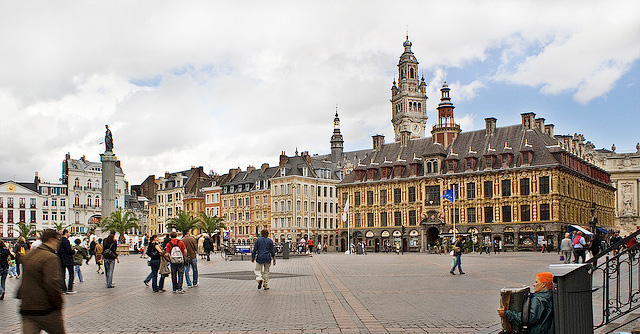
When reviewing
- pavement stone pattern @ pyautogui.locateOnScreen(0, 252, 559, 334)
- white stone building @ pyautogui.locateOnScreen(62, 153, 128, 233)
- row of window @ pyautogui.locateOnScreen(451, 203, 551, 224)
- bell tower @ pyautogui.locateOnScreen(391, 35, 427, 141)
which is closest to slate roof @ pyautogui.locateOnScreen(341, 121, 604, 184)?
row of window @ pyautogui.locateOnScreen(451, 203, 551, 224)

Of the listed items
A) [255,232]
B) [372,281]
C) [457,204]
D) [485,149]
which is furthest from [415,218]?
[372,281]

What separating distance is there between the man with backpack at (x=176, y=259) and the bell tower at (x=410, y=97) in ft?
406

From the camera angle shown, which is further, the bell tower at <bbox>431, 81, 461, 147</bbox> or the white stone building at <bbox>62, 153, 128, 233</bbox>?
the white stone building at <bbox>62, 153, 128, 233</bbox>

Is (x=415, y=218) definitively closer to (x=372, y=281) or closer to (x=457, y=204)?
(x=457, y=204)

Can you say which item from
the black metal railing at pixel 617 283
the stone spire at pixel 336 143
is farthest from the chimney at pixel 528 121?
the black metal railing at pixel 617 283

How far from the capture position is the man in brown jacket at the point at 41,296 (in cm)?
754

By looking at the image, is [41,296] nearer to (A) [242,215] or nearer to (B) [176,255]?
(B) [176,255]

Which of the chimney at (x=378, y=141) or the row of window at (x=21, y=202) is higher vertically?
the chimney at (x=378, y=141)

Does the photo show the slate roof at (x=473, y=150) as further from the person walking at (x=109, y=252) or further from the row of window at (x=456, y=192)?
the person walking at (x=109, y=252)

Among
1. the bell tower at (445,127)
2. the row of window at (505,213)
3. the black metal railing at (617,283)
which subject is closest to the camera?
the black metal railing at (617,283)

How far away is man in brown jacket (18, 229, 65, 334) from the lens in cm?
754

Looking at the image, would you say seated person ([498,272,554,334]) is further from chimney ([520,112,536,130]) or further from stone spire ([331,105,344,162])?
stone spire ([331,105,344,162])

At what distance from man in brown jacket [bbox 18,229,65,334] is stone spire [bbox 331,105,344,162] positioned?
4311 inches

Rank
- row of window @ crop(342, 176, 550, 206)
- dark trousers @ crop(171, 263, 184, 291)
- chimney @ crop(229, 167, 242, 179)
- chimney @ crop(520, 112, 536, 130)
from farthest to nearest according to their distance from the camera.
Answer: chimney @ crop(229, 167, 242, 179) → chimney @ crop(520, 112, 536, 130) → row of window @ crop(342, 176, 550, 206) → dark trousers @ crop(171, 263, 184, 291)
